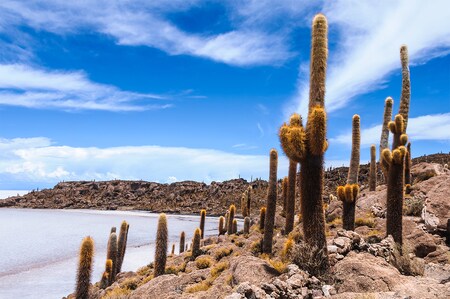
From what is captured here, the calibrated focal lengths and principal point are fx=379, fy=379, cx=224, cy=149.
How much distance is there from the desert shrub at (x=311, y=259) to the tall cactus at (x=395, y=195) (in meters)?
4.31

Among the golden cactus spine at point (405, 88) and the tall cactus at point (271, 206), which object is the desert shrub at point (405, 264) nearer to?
the tall cactus at point (271, 206)

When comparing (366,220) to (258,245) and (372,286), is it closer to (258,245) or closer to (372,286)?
(258,245)

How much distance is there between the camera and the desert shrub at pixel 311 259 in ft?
34.9

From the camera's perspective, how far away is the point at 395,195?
45.7ft

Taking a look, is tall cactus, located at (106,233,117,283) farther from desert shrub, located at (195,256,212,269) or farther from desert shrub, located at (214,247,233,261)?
desert shrub, located at (214,247,233,261)

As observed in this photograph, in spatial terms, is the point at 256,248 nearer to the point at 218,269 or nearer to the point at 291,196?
the point at 291,196

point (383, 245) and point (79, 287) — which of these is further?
point (79, 287)

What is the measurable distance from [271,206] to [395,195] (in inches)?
253

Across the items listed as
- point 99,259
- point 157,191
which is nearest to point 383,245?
point 99,259

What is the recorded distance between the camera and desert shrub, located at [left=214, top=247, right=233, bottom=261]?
20.0 metres

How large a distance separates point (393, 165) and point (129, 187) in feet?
434

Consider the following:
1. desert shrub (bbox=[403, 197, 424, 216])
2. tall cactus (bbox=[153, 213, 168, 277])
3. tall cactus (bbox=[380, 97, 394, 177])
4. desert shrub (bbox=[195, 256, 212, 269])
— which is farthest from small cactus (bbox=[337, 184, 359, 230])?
tall cactus (bbox=[380, 97, 394, 177])

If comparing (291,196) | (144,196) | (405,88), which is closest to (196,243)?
(291,196)

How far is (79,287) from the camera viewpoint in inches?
563
